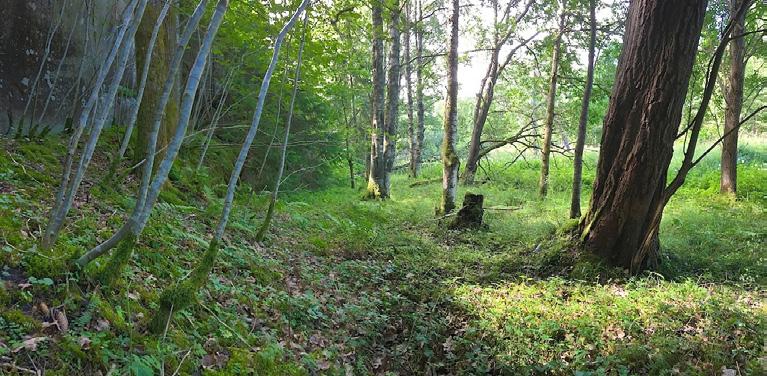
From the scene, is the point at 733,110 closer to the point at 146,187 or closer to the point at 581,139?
the point at 581,139

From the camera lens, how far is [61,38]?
7.79 meters

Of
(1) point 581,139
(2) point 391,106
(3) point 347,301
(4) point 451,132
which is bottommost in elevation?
(3) point 347,301

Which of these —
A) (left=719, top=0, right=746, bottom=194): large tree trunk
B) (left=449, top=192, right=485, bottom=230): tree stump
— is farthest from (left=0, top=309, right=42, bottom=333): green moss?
(left=719, top=0, right=746, bottom=194): large tree trunk

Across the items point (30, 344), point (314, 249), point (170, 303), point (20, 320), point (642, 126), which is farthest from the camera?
point (314, 249)

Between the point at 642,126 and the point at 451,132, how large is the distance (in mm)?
5679

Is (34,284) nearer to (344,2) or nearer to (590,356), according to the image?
→ (590,356)

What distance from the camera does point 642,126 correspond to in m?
5.60

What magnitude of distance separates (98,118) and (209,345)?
5.76 ft

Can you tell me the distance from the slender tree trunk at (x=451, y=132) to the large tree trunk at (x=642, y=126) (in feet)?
16.5

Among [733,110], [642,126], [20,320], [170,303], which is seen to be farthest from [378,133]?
[20,320]

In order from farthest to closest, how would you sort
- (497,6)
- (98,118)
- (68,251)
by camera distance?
(497,6) → (68,251) → (98,118)

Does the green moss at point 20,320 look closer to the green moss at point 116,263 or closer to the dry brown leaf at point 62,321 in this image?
the dry brown leaf at point 62,321

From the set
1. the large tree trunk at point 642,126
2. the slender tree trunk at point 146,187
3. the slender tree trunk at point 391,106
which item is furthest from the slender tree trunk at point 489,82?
the slender tree trunk at point 146,187

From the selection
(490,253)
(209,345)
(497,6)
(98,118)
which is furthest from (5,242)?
(497,6)
